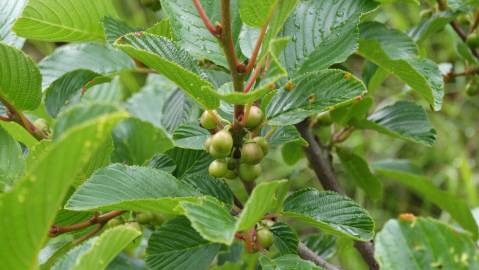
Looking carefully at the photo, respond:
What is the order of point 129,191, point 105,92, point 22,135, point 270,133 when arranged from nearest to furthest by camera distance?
point 129,191
point 270,133
point 22,135
point 105,92

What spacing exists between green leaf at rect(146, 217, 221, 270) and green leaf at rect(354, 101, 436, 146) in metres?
0.36

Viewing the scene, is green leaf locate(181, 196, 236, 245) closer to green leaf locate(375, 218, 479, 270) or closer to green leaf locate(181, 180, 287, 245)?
green leaf locate(181, 180, 287, 245)

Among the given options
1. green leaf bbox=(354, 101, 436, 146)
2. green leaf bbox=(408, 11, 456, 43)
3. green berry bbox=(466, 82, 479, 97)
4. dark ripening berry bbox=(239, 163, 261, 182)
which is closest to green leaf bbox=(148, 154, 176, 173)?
dark ripening berry bbox=(239, 163, 261, 182)

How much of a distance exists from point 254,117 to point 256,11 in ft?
0.40

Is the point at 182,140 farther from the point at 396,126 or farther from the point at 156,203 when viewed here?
the point at 396,126

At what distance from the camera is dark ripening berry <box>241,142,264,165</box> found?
29.1 inches

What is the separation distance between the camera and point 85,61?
107 cm

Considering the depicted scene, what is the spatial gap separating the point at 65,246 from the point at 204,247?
0.61 ft

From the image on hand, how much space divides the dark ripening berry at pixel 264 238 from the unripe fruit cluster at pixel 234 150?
0.21 ft

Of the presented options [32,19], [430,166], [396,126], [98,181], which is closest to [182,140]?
[98,181]

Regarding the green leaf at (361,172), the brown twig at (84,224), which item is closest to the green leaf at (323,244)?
the green leaf at (361,172)

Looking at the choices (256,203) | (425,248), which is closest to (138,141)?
(256,203)

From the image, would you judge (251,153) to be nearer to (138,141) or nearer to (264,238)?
(264,238)

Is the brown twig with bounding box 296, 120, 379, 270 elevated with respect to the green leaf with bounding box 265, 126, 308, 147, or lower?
lower
